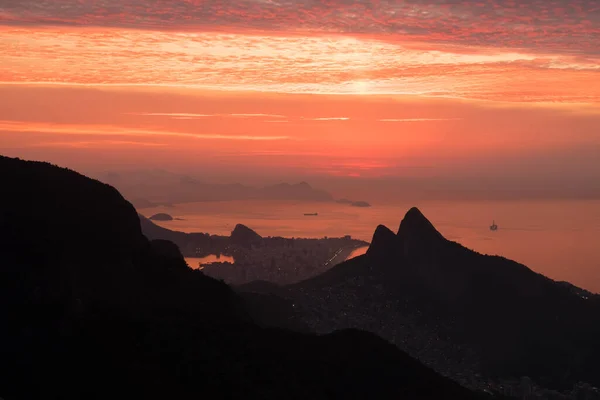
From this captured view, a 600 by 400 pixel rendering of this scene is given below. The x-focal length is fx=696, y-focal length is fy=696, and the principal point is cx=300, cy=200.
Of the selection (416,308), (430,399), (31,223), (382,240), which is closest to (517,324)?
(416,308)

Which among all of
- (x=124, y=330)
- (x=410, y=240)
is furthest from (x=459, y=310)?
(x=124, y=330)

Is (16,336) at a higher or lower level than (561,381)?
higher

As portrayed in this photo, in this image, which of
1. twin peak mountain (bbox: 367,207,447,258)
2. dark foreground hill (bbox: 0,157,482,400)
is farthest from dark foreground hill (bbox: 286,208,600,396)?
dark foreground hill (bbox: 0,157,482,400)

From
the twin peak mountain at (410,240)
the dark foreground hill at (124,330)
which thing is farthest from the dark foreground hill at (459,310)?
the dark foreground hill at (124,330)

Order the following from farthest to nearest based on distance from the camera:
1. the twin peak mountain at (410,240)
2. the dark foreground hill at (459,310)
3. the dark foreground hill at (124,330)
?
the twin peak mountain at (410,240)
the dark foreground hill at (459,310)
the dark foreground hill at (124,330)

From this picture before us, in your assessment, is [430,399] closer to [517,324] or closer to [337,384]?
[337,384]

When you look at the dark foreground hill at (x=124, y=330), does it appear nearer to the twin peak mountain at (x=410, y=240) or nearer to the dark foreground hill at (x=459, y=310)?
the dark foreground hill at (x=459, y=310)

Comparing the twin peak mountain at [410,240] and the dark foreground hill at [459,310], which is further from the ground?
the twin peak mountain at [410,240]
